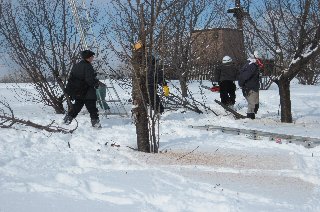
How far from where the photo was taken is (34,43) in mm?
10797

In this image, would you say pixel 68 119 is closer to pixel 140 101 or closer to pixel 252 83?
pixel 140 101

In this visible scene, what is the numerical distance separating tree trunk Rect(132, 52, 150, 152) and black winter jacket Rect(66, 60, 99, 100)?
2.37 meters

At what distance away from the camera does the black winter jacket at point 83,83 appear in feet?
26.4

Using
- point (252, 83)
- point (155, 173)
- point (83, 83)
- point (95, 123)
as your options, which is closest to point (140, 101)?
point (155, 173)

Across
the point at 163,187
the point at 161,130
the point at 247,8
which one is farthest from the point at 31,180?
the point at 247,8

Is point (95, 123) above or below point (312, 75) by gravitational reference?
below

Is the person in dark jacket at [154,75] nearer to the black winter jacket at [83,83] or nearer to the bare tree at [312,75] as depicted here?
the black winter jacket at [83,83]

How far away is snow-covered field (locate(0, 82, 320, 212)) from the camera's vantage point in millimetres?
Result: 3363

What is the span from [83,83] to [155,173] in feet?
13.7

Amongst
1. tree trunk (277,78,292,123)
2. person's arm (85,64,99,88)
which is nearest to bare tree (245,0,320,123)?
tree trunk (277,78,292,123)

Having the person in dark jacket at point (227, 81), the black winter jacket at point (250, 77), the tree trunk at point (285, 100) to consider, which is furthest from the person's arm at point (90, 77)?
the person in dark jacket at point (227, 81)

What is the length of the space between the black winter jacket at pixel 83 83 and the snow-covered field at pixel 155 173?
2.78ft

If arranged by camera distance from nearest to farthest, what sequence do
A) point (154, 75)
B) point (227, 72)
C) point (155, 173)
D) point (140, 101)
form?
1. point (155, 173)
2. point (154, 75)
3. point (140, 101)
4. point (227, 72)

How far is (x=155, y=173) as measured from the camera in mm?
4324
